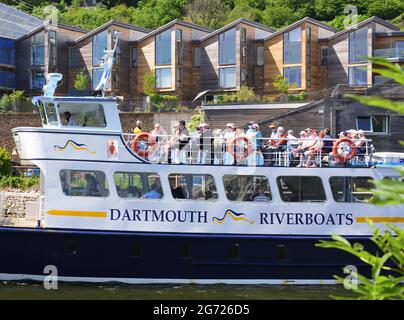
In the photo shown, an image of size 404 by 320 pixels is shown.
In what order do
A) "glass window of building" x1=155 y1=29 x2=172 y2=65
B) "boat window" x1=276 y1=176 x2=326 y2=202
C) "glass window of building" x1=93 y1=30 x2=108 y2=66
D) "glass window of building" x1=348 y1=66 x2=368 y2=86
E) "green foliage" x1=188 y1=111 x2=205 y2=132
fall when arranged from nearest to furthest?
"boat window" x1=276 y1=176 x2=326 y2=202 < "green foliage" x1=188 y1=111 x2=205 y2=132 < "glass window of building" x1=348 y1=66 x2=368 y2=86 < "glass window of building" x1=155 y1=29 x2=172 y2=65 < "glass window of building" x1=93 y1=30 x2=108 y2=66

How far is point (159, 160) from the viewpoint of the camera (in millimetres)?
17031

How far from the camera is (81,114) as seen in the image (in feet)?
56.5

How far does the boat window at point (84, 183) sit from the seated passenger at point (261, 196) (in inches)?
127

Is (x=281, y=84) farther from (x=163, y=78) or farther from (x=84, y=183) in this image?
(x=84, y=183)

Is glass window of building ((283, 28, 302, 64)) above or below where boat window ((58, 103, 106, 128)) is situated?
above

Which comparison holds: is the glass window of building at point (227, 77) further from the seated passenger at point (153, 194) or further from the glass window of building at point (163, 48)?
the seated passenger at point (153, 194)

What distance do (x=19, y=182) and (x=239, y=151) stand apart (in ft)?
71.9

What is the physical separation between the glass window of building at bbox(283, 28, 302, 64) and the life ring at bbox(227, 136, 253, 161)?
37.3 metres

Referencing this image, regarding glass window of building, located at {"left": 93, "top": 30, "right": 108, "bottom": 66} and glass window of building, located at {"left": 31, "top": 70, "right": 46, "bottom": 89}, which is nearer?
glass window of building, located at {"left": 93, "top": 30, "right": 108, "bottom": 66}

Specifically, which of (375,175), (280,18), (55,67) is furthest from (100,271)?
(280,18)

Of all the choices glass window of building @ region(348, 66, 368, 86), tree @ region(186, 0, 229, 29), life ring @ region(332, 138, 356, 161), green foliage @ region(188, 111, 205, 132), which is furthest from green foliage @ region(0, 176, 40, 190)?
tree @ region(186, 0, 229, 29)

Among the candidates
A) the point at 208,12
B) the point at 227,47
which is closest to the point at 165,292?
the point at 227,47

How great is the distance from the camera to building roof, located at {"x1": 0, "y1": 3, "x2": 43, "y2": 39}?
2420 inches

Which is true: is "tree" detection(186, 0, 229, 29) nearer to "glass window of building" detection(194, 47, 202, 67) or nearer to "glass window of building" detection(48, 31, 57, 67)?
"glass window of building" detection(194, 47, 202, 67)
